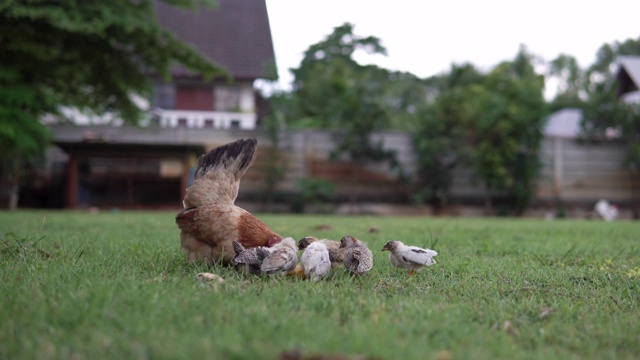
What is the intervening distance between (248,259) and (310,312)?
0.70 m

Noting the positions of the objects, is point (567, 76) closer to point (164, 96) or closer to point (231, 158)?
point (164, 96)

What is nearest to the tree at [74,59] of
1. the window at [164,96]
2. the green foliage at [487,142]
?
the green foliage at [487,142]

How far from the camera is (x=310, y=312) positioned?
1690mm

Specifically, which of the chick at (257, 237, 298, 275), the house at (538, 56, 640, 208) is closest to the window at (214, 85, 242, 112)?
the house at (538, 56, 640, 208)

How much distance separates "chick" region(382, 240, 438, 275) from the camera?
246 centimetres

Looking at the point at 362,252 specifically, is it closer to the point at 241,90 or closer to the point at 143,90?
the point at 143,90

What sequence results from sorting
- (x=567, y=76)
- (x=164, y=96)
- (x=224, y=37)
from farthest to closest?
(x=567, y=76) < (x=164, y=96) < (x=224, y=37)

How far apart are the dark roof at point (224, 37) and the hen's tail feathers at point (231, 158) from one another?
9.69 metres

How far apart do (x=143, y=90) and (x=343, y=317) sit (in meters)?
8.86

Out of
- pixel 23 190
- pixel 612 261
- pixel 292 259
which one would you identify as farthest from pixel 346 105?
pixel 292 259

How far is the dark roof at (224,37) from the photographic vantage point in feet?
43.1

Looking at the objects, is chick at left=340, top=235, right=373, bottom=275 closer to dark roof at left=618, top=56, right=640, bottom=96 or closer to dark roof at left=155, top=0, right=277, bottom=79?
dark roof at left=155, top=0, right=277, bottom=79

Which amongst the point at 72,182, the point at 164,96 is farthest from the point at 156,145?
the point at 164,96

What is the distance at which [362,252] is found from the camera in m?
2.44
